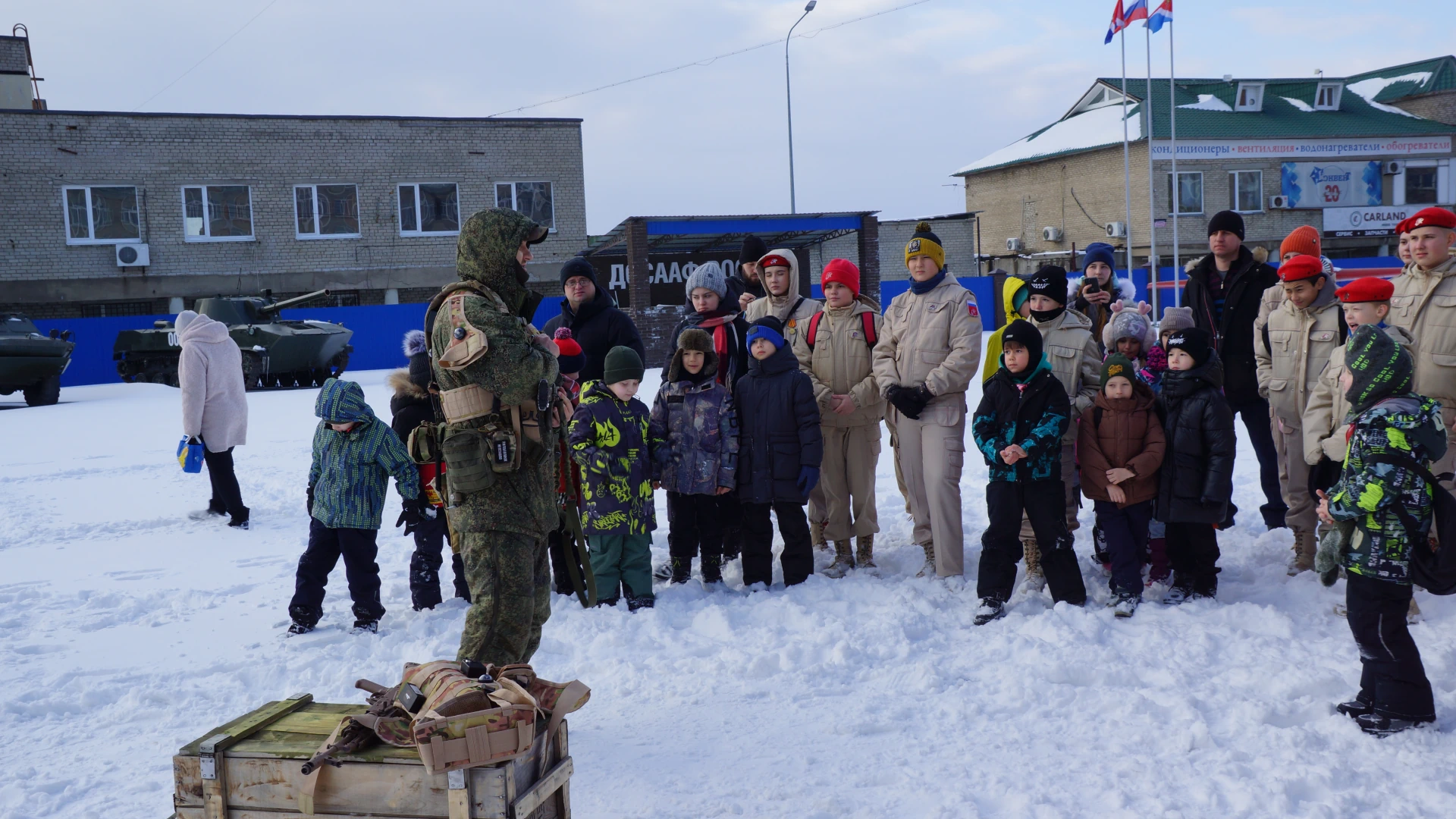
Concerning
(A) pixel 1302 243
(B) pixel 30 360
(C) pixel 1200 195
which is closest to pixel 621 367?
(A) pixel 1302 243

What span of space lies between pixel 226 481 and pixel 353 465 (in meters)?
3.14

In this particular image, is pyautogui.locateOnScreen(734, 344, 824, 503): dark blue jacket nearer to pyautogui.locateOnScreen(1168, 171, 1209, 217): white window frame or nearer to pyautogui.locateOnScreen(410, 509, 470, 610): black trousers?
pyautogui.locateOnScreen(410, 509, 470, 610): black trousers

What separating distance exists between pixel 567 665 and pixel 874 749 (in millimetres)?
1449

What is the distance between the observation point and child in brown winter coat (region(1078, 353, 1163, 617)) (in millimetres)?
4898

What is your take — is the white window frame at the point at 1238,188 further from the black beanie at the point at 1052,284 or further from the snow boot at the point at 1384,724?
the snow boot at the point at 1384,724

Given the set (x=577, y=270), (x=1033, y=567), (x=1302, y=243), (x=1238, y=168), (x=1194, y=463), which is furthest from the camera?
(x=1238, y=168)

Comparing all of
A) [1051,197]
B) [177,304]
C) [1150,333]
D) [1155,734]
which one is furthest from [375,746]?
[1051,197]

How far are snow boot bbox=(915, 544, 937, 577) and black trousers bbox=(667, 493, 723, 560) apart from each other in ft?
3.58

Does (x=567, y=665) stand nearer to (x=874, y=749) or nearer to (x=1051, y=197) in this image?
(x=874, y=749)

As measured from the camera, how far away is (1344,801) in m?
2.93

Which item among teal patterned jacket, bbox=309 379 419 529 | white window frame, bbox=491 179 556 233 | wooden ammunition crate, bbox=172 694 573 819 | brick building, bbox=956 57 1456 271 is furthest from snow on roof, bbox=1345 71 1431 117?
wooden ammunition crate, bbox=172 694 573 819

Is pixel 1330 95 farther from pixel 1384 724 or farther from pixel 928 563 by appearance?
pixel 1384 724

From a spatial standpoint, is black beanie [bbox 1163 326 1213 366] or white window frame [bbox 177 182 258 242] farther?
white window frame [bbox 177 182 258 242]

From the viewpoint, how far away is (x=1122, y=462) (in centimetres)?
500
